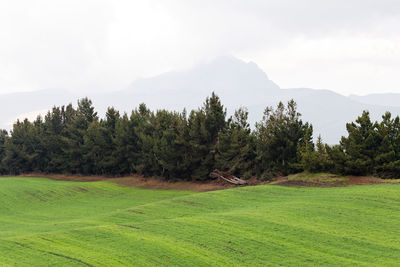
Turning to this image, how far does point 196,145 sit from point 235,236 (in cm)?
3148

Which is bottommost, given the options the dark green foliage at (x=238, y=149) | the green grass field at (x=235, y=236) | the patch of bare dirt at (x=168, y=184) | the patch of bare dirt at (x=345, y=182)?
the patch of bare dirt at (x=168, y=184)

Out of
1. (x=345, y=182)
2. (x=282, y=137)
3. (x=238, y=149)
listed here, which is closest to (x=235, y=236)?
(x=345, y=182)

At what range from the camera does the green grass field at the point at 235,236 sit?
14875mm

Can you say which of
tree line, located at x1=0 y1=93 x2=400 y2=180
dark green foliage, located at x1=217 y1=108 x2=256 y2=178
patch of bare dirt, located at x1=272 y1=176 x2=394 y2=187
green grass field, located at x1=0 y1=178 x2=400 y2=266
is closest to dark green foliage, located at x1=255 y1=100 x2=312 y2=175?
tree line, located at x1=0 y1=93 x2=400 y2=180

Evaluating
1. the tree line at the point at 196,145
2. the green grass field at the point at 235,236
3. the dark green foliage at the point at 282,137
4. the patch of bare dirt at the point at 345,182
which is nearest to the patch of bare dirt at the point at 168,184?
the tree line at the point at 196,145

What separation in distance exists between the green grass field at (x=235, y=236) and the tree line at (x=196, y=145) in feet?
27.3

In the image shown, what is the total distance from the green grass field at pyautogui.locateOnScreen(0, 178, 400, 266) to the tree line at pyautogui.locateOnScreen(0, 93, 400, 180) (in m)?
8.31

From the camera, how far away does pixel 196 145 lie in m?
49.0

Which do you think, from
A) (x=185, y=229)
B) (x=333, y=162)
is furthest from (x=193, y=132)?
(x=185, y=229)

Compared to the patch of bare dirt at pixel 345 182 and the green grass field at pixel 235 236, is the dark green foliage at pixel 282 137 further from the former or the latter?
the green grass field at pixel 235 236

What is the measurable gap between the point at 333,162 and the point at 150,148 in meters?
30.6

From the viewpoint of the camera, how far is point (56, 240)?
58.1ft

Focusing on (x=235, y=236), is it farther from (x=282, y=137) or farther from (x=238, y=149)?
(x=238, y=149)

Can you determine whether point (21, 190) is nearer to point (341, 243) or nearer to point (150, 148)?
point (150, 148)
